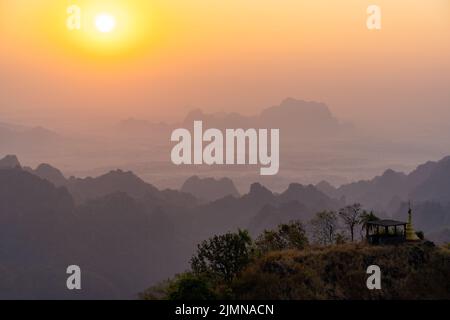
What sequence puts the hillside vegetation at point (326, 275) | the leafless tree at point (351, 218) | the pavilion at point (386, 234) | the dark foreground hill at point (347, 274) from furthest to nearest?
the leafless tree at point (351, 218), the pavilion at point (386, 234), the dark foreground hill at point (347, 274), the hillside vegetation at point (326, 275)

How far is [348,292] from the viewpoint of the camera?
55000 mm

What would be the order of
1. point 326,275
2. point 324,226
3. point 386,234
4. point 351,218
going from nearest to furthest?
point 326,275 < point 386,234 < point 351,218 < point 324,226

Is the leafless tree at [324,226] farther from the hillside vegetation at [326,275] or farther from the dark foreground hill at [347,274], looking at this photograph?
the dark foreground hill at [347,274]

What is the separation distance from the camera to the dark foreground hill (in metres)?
52.8

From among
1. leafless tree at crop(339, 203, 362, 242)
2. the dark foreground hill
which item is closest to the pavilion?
the dark foreground hill

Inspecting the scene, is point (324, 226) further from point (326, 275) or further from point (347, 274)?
point (326, 275)

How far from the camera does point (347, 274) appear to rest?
2190 inches

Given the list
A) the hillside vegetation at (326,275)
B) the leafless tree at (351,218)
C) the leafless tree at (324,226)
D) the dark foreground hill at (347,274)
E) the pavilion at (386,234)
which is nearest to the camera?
the hillside vegetation at (326,275)

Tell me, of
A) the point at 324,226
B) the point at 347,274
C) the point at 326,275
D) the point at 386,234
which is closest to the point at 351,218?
the point at 324,226

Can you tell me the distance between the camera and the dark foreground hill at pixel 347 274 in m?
52.8

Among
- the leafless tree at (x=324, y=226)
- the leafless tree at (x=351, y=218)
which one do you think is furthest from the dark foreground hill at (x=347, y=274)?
the leafless tree at (x=324, y=226)

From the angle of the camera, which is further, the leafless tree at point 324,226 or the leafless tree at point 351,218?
the leafless tree at point 324,226

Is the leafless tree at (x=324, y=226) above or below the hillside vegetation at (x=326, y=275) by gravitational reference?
above
